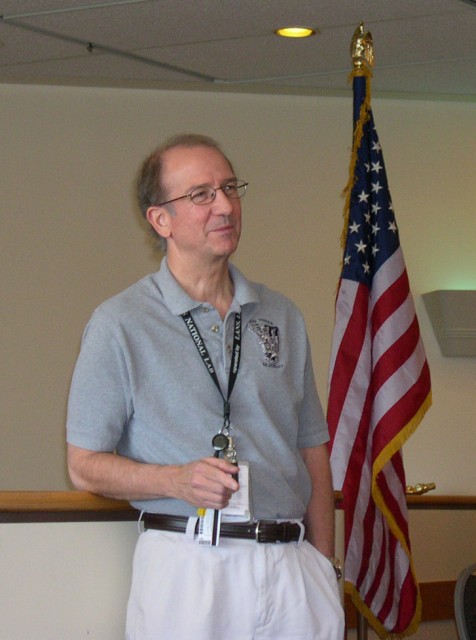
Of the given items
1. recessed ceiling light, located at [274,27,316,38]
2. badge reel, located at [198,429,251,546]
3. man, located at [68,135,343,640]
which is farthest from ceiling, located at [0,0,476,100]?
badge reel, located at [198,429,251,546]

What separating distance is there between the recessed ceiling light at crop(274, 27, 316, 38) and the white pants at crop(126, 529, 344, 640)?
2815mm

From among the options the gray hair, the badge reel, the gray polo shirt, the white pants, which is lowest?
the white pants

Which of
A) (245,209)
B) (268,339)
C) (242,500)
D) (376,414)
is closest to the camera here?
(242,500)

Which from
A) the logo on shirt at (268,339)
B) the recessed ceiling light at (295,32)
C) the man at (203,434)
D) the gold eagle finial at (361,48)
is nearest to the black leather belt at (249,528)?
the man at (203,434)

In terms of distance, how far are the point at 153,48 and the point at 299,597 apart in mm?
3151

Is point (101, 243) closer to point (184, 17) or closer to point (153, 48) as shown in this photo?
point (153, 48)

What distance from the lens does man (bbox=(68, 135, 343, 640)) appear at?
82.4 inches

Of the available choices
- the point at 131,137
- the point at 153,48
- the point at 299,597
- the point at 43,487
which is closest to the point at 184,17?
the point at 153,48

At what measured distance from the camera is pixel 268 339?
2348mm

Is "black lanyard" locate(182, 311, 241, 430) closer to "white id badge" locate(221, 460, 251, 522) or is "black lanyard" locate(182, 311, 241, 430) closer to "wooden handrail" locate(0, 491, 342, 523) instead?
"white id badge" locate(221, 460, 251, 522)

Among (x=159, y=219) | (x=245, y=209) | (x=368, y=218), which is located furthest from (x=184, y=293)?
(x=245, y=209)

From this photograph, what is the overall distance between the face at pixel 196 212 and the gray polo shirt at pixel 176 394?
9 centimetres

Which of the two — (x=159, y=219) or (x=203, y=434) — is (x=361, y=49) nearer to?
(x=159, y=219)

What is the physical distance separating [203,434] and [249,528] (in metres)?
0.21
